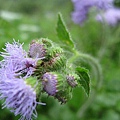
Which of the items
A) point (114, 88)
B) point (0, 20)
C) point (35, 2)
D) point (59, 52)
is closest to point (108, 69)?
point (114, 88)

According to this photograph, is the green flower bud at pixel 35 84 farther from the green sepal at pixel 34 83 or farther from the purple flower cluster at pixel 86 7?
the purple flower cluster at pixel 86 7

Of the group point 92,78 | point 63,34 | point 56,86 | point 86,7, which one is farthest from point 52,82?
point 86,7

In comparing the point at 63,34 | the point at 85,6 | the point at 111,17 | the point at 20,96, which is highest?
the point at 111,17

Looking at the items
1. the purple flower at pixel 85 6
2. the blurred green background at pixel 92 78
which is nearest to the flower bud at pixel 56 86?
the blurred green background at pixel 92 78

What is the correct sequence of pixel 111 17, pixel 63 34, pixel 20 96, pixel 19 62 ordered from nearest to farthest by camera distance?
pixel 20 96
pixel 19 62
pixel 63 34
pixel 111 17

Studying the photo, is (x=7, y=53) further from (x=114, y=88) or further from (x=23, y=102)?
(x=114, y=88)

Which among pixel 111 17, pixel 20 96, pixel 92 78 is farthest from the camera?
pixel 111 17

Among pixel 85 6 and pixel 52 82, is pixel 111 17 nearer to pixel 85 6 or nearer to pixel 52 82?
pixel 85 6
